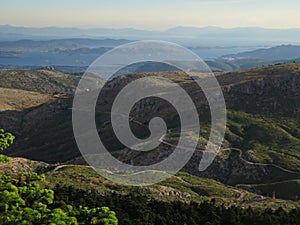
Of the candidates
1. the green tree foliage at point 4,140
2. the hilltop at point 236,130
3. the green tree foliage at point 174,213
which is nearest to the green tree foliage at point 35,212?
the green tree foliage at point 4,140

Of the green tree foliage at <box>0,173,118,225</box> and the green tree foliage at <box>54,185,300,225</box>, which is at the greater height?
the green tree foliage at <box>0,173,118,225</box>

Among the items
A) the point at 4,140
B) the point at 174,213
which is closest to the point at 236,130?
the point at 174,213

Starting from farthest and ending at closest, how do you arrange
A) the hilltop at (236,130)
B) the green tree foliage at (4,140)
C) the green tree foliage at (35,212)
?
the hilltop at (236,130) < the green tree foliage at (4,140) < the green tree foliage at (35,212)

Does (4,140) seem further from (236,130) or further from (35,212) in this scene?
(236,130)

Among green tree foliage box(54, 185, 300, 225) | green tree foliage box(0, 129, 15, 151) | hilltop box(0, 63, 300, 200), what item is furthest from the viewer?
hilltop box(0, 63, 300, 200)

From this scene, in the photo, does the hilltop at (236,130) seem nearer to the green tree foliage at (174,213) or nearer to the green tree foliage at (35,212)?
the green tree foliage at (174,213)

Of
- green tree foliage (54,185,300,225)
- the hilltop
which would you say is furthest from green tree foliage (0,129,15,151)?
the hilltop

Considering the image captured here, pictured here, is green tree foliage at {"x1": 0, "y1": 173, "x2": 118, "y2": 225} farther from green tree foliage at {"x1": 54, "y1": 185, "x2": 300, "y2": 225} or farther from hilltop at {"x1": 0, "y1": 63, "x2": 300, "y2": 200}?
hilltop at {"x1": 0, "y1": 63, "x2": 300, "y2": 200}

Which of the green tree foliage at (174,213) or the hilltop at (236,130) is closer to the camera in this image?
the green tree foliage at (174,213)

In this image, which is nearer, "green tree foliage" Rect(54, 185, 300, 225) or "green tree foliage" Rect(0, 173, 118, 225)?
"green tree foliage" Rect(0, 173, 118, 225)

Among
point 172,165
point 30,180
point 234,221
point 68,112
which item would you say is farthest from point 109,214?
point 68,112

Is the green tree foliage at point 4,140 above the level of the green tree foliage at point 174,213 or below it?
above

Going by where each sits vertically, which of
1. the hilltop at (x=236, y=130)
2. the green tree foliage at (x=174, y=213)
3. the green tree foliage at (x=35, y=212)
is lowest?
the hilltop at (x=236, y=130)

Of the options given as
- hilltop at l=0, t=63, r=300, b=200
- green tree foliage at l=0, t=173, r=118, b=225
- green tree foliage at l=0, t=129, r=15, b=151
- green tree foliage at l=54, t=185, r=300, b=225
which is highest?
green tree foliage at l=0, t=129, r=15, b=151
